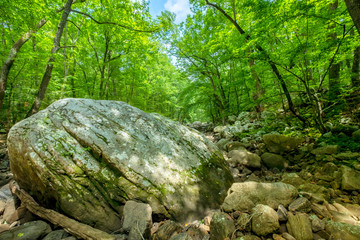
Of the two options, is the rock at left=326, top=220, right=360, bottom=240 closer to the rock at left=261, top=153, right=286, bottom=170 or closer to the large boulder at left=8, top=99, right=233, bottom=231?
the large boulder at left=8, top=99, right=233, bottom=231

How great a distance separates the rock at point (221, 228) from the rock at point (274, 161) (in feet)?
10.0

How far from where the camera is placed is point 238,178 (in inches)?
158

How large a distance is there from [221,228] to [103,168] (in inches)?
94.0

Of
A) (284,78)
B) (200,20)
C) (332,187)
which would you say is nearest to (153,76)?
(200,20)

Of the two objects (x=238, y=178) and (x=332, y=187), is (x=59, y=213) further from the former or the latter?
(x=332, y=187)

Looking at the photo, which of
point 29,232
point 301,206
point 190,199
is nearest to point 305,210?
point 301,206

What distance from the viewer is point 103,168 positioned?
108 inches

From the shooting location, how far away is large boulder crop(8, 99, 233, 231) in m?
2.45

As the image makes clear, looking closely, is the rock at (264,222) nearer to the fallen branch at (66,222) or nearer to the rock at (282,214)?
the rock at (282,214)

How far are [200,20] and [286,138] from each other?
10.3 meters

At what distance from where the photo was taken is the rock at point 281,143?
14.6ft

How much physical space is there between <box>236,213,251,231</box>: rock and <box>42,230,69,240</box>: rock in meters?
2.79

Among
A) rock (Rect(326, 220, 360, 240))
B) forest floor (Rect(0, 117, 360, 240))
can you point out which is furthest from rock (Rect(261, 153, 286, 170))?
rock (Rect(326, 220, 360, 240))

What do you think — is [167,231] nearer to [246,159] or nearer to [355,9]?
[246,159]
